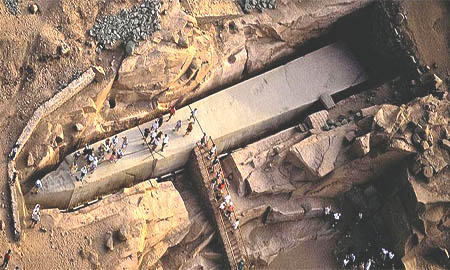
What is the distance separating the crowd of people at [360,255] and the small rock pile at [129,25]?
7.84 meters

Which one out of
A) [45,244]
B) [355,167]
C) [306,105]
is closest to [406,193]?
[355,167]

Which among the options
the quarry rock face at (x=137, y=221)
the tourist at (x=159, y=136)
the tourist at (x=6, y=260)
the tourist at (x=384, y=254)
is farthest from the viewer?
the tourist at (x=384, y=254)

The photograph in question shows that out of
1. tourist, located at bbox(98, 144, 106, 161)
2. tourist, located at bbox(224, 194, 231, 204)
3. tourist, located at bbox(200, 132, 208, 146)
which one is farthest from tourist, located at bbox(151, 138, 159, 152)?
tourist, located at bbox(224, 194, 231, 204)

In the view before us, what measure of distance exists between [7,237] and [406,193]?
11794 mm

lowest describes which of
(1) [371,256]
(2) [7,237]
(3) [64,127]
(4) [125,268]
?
(1) [371,256]

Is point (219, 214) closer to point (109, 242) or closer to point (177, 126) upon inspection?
point (177, 126)

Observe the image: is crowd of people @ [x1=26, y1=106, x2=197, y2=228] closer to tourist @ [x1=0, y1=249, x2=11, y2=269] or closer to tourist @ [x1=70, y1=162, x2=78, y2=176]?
tourist @ [x1=70, y1=162, x2=78, y2=176]

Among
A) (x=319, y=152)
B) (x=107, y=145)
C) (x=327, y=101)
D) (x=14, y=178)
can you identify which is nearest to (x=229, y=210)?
(x=319, y=152)

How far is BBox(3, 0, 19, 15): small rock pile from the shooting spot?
27844 mm

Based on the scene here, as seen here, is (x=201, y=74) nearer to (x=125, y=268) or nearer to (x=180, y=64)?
(x=180, y=64)

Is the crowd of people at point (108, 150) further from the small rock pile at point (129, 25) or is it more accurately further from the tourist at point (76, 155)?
the small rock pile at point (129, 25)

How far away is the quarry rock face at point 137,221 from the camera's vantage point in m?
26.5

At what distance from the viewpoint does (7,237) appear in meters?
25.8

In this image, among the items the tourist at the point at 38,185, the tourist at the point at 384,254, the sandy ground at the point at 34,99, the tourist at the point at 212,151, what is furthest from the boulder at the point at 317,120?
the tourist at the point at 38,185
